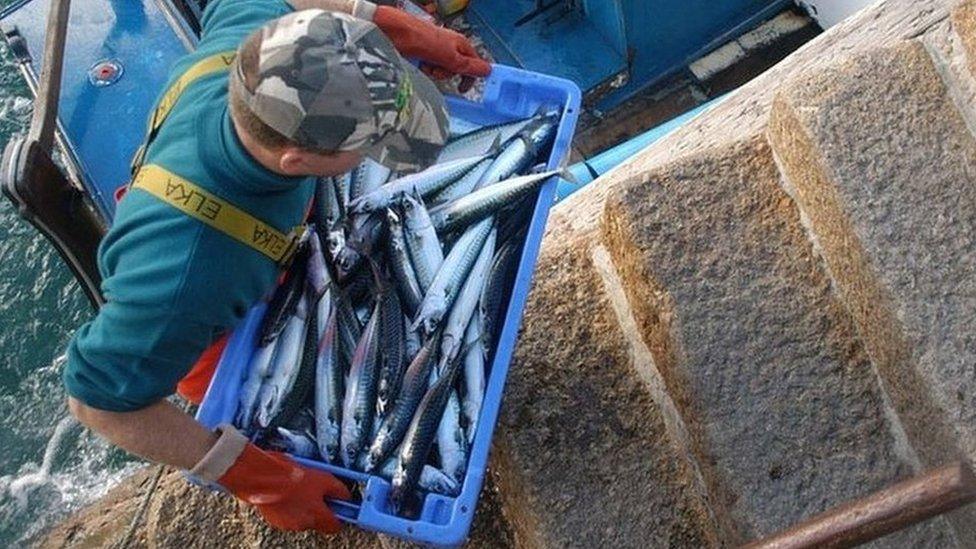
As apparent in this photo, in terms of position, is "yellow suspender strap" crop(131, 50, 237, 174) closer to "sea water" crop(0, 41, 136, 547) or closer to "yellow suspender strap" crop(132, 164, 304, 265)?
"yellow suspender strap" crop(132, 164, 304, 265)

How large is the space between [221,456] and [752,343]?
1546 millimetres

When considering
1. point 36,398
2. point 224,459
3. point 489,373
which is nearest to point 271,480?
point 224,459

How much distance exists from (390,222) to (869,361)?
5.17ft

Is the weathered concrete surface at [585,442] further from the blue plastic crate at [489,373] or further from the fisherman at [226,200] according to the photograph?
the fisherman at [226,200]

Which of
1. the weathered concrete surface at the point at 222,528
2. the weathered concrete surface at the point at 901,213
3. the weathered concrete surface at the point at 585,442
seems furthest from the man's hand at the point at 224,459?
the weathered concrete surface at the point at 901,213

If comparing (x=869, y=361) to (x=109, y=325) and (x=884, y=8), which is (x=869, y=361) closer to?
(x=884, y=8)

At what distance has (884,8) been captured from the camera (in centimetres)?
334

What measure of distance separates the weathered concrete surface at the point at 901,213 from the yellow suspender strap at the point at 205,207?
5.16 feet

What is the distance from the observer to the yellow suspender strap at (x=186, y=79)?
2750 millimetres

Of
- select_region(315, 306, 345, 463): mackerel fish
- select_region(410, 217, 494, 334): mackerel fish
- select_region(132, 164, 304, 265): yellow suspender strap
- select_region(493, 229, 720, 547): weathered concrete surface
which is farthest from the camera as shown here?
select_region(410, 217, 494, 334): mackerel fish

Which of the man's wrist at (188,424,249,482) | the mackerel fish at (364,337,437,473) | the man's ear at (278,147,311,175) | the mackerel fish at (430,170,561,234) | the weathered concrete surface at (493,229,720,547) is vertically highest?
the man's ear at (278,147,311,175)

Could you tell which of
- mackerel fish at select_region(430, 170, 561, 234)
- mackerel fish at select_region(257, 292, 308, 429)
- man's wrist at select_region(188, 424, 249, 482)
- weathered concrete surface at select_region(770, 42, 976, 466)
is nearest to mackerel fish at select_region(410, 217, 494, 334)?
mackerel fish at select_region(430, 170, 561, 234)

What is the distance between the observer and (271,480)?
2791 mm

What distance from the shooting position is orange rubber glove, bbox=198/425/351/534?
107 inches
